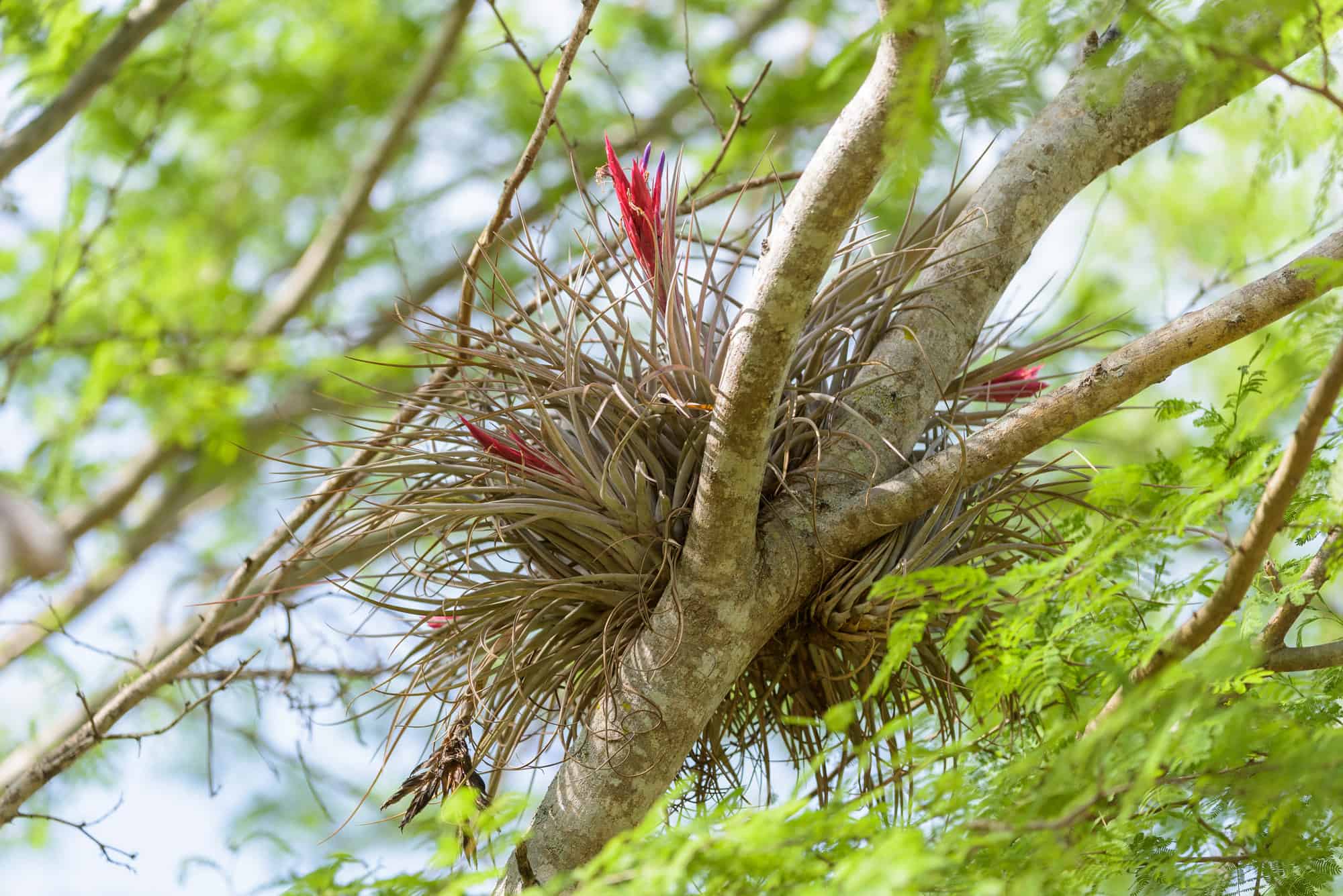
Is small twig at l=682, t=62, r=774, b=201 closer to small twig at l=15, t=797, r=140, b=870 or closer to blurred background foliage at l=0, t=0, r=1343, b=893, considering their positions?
blurred background foliage at l=0, t=0, r=1343, b=893

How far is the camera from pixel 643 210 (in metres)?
1.27

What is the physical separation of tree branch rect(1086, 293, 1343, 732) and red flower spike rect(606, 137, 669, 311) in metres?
0.64

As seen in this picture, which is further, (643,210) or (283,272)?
(283,272)

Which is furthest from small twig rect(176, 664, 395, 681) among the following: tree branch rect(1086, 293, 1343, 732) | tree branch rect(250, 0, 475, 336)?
tree branch rect(250, 0, 475, 336)

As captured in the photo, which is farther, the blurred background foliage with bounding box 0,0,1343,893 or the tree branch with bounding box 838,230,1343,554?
the blurred background foliage with bounding box 0,0,1343,893

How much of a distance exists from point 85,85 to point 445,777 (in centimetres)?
154

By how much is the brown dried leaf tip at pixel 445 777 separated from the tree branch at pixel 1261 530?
67 centimetres

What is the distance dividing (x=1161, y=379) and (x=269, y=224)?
14.8 feet

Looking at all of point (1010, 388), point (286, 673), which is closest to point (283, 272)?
point (286, 673)

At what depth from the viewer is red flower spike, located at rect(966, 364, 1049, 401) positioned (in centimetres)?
147

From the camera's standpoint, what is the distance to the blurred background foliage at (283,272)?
79.2 inches

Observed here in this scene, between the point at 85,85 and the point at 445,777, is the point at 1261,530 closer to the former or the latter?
the point at 445,777

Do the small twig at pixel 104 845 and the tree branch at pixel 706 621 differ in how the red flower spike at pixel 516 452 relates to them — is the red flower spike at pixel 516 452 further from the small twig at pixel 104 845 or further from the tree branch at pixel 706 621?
the small twig at pixel 104 845

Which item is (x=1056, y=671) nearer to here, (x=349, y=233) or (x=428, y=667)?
(x=428, y=667)
